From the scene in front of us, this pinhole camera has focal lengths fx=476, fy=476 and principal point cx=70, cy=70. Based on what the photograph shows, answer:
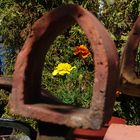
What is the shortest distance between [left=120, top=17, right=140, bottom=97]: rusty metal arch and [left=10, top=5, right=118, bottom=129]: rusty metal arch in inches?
8.4

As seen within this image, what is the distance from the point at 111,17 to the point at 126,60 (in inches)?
134

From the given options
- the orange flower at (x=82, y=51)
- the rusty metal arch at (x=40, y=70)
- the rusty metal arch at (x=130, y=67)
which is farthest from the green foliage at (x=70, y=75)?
the rusty metal arch at (x=40, y=70)

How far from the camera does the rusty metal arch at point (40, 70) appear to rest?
0.98m

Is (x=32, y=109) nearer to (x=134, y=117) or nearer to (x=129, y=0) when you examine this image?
(x=134, y=117)

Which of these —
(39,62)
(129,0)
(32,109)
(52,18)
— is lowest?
(32,109)

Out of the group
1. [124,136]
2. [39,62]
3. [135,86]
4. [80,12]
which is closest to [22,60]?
[39,62]

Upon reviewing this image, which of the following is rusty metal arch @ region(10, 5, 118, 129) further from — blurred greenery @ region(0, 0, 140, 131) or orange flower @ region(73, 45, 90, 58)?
orange flower @ region(73, 45, 90, 58)

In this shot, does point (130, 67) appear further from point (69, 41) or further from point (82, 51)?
point (69, 41)

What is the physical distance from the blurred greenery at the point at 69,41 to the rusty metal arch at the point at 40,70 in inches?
118

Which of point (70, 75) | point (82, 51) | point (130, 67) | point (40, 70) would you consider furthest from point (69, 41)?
point (40, 70)

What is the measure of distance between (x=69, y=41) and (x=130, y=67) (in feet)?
11.1

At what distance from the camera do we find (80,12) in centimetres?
102

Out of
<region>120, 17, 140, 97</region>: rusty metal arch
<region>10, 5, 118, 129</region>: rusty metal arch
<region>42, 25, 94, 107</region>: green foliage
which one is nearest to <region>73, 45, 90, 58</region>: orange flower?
<region>42, 25, 94, 107</region>: green foliage

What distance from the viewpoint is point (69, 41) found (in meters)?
4.65
